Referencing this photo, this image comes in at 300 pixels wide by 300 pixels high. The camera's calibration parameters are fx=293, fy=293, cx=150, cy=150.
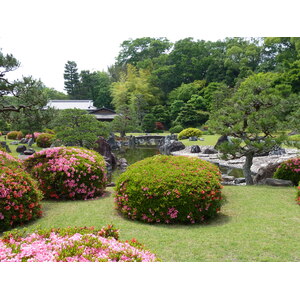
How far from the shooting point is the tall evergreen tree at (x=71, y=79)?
23172 mm

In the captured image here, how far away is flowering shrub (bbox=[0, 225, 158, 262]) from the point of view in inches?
83.9

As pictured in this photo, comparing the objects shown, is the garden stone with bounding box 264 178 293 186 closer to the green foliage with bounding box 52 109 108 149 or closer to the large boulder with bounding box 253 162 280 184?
the large boulder with bounding box 253 162 280 184

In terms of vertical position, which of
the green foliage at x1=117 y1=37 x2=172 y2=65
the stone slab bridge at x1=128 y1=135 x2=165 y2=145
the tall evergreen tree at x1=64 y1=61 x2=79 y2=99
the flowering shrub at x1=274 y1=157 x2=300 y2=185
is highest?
the green foliage at x1=117 y1=37 x2=172 y2=65

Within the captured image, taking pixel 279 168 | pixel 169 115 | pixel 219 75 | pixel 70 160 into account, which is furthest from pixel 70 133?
pixel 219 75

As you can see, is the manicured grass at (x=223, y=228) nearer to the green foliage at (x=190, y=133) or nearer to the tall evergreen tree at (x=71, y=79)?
the green foliage at (x=190, y=133)

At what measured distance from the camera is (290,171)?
22.7 feet

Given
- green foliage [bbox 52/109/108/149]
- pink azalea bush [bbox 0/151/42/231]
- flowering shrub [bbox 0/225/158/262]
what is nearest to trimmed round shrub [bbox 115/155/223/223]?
pink azalea bush [bbox 0/151/42/231]

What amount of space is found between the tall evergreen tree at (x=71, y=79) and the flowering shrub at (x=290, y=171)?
19597 millimetres

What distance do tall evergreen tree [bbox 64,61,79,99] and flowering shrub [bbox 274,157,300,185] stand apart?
64.3ft

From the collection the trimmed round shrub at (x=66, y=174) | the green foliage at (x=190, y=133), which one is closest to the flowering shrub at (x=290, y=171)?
the trimmed round shrub at (x=66, y=174)

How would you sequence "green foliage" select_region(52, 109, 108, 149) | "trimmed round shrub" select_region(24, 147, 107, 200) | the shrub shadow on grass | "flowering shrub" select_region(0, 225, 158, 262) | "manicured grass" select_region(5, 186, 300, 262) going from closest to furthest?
"flowering shrub" select_region(0, 225, 158, 262) < "manicured grass" select_region(5, 186, 300, 262) < the shrub shadow on grass < "trimmed round shrub" select_region(24, 147, 107, 200) < "green foliage" select_region(52, 109, 108, 149)

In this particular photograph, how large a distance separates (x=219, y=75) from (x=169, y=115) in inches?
289

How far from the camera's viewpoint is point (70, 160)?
18.5 ft

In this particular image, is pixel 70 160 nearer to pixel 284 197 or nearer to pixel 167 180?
pixel 167 180
